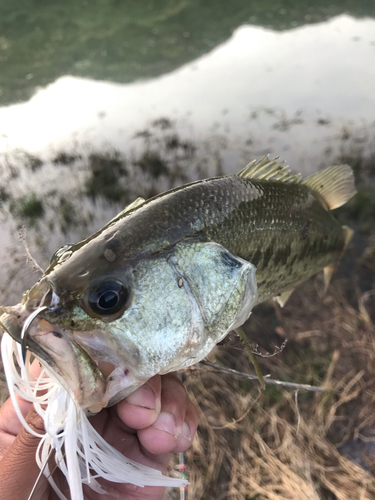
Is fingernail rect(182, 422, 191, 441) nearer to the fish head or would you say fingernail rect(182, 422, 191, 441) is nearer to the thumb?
the fish head

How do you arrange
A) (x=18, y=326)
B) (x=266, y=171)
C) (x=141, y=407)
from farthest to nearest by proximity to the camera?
(x=266, y=171) < (x=141, y=407) < (x=18, y=326)

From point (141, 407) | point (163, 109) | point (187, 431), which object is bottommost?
point (187, 431)

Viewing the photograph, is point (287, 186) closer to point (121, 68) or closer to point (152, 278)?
point (152, 278)

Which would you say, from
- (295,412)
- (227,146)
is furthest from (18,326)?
(227,146)

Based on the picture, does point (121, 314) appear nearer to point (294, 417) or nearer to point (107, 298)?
point (107, 298)

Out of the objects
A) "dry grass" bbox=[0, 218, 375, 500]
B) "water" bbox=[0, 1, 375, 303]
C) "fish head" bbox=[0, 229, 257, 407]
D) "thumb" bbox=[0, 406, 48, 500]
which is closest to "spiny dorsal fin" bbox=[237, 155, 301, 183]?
"fish head" bbox=[0, 229, 257, 407]

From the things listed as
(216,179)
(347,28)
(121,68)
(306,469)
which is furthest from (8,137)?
(347,28)
